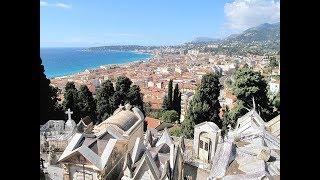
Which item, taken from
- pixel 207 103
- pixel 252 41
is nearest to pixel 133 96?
pixel 207 103

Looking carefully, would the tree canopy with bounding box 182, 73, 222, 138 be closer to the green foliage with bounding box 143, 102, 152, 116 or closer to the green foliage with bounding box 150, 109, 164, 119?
the green foliage with bounding box 150, 109, 164, 119

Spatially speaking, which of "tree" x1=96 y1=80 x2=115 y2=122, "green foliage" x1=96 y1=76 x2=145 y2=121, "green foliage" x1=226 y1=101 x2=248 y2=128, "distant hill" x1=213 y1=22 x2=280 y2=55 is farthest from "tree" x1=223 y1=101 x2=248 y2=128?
"distant hill" x1=213 y1=22 x2=280 y2=55

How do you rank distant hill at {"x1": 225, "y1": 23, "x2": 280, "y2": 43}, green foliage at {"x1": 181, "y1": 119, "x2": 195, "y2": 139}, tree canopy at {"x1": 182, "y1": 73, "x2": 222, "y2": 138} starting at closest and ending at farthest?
green foliage at {"x1": 181, "y1": 119, "x2": 195, "y2": 139}
tree canopy at {"x1": 182, "y1": 73, "x2": 222, "y2": 138}
distant hill at {"x1": 225, "y1": 23, "x2": 280, "y2": 43}

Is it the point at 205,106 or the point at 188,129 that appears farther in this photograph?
the point at 205,106

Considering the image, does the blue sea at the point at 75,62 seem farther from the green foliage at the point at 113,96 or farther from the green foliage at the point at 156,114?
the green foliage at the point at 113,96

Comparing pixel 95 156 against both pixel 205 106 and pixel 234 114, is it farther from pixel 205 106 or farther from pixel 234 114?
pixel 234 114

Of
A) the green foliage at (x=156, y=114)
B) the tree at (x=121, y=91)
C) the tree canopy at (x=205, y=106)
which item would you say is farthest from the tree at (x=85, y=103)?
the green foliage at (x=156, y=114)

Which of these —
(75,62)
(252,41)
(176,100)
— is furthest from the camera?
(75,62)
